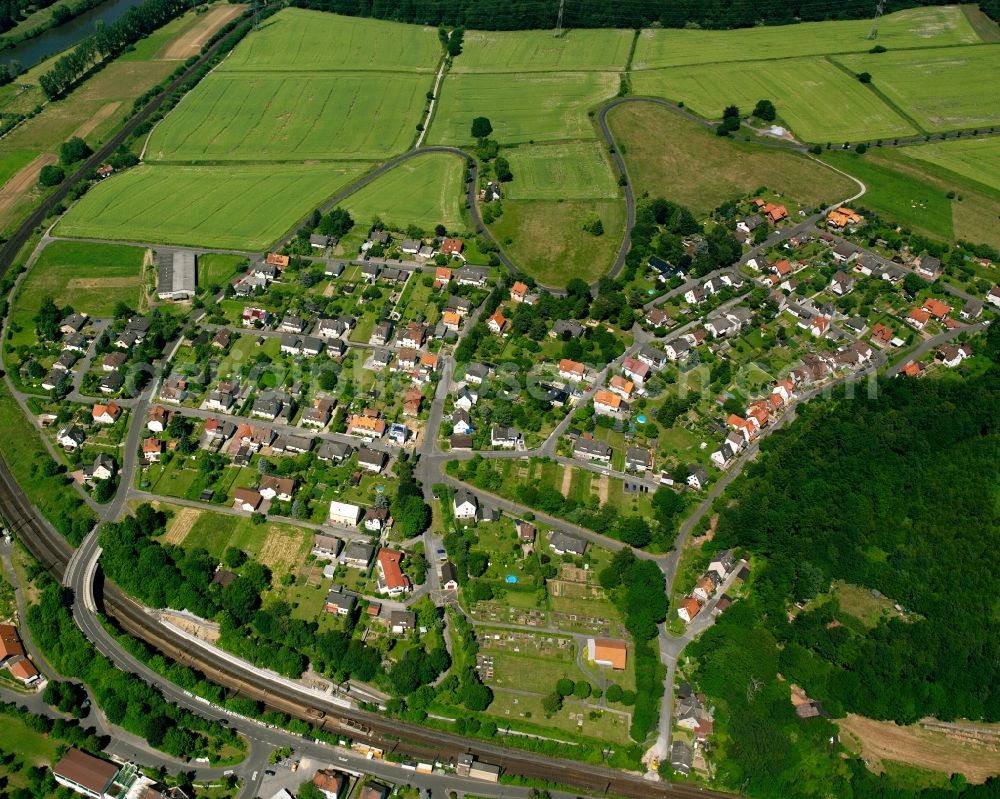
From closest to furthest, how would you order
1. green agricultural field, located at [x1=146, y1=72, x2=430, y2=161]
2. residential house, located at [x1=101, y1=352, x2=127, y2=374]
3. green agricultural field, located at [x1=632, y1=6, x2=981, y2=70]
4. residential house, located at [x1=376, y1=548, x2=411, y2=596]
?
1. residential house, located at [x1=376, y1=548, x2=411, y2=596]
2. residential house, located at [x1=101, y1=352, x2=127, y2=374]
3. green agricultural field, located at [x1=146, y1=72, x2=430, y2=161]
4. green agricultural field, located at [x1=632, y1=6, x2=981, y2=70]

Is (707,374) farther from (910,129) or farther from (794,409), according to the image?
(910,129)

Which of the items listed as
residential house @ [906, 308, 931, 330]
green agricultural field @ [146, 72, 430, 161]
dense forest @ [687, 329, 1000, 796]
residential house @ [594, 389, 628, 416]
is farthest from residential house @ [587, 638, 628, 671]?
green agricultural field @ [146, 72, 430, 161]

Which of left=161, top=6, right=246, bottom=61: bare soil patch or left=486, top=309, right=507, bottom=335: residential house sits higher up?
left=161, top=6, right=246, bottom=61: bare soil patch

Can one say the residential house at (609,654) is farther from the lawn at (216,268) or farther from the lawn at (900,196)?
the lawn at (900,196)

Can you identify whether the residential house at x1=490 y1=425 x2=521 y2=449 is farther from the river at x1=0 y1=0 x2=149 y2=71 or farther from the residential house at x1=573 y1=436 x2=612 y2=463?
the river at x1=0 y1=0 x2=149 y2=71

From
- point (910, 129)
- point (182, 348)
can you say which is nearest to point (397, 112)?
point (182, 348)

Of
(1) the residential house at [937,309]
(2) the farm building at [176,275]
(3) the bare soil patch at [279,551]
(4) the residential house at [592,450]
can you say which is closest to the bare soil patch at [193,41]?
(2) the farm building at [176,275]

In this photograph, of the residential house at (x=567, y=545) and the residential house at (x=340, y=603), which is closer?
the residential house at (x=340, y=603)
